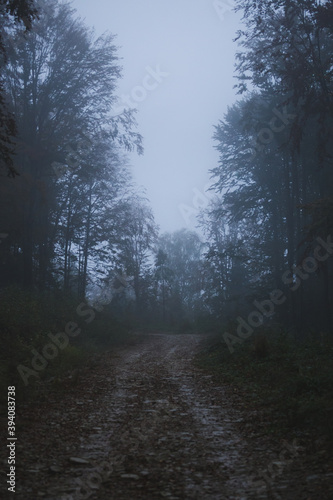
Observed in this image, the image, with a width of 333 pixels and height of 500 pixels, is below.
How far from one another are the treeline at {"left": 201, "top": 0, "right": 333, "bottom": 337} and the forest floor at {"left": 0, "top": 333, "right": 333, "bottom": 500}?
744 centimetres

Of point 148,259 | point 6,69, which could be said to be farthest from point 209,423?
point 148,259

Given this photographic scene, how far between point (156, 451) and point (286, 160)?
1808 centimetres

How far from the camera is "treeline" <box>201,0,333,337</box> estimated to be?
1388cm

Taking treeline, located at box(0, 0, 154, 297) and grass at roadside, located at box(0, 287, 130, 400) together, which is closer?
grass at roadside, located at box(0, 287, 130, 400)

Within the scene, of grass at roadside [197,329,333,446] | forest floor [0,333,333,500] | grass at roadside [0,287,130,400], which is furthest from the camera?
grass at roadside [0,287,130,400]

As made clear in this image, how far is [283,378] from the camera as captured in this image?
884 cm

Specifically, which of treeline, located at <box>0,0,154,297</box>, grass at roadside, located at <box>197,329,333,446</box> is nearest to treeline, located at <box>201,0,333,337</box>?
grass at roadside, located at <box>197,329,333,446</box>

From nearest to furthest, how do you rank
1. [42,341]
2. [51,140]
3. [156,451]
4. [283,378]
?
[156,451] → [283,378] → [42,341] → [51,140]

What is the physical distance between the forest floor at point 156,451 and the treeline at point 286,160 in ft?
24.4

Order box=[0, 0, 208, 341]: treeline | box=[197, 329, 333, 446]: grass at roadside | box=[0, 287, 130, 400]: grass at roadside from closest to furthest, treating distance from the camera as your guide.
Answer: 1. box=[197, 329, 333, 446]: grass at roadside
2. box=[0, 287, 130, 400]: grass at roadside
3. box=[0, 0, 208, 341]: treeline

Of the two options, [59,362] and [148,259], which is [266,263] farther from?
[148,259]

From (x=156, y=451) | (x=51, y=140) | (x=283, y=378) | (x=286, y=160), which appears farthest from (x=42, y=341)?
(x=286, y=160)

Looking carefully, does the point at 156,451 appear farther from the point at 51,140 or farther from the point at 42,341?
the point at 51,140

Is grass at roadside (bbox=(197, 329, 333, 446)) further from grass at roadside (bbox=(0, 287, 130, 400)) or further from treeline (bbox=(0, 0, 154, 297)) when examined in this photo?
treeline (bbox=(0, 0, 154, 297))
